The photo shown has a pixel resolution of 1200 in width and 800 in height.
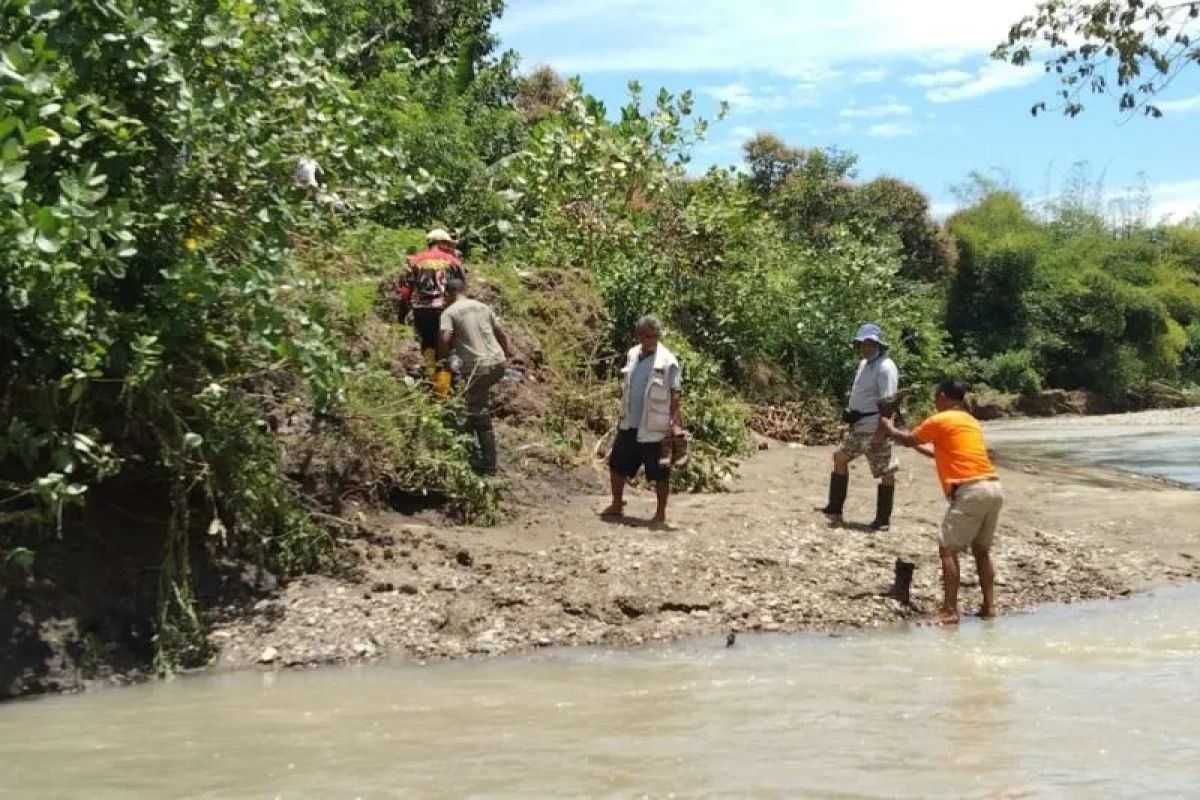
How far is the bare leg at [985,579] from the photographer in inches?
374

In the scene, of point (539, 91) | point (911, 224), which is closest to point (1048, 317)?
point (911, 224)

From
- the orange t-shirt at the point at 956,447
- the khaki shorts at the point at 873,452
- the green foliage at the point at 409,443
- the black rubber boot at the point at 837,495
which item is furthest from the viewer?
the black rubber boot at the point at 837,495

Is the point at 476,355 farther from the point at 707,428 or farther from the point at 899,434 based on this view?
the point at 707,428

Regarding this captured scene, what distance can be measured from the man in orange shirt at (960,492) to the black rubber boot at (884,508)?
5.03 ft

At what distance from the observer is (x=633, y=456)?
36.1 feet

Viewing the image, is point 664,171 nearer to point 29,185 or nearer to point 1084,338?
point 29,185

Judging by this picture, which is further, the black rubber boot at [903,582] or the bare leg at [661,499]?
the bare leg at [661,499]

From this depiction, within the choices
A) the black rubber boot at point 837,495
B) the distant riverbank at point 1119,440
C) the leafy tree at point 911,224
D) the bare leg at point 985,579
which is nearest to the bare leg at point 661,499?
the black rubber boot at point 837,495

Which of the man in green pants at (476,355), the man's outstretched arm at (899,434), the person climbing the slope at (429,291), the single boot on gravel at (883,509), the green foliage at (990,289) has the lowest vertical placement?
the single boot on gravel at (883,509)

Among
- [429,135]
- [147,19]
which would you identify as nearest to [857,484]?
[429,135]

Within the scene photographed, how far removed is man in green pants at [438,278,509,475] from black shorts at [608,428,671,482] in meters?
0.96

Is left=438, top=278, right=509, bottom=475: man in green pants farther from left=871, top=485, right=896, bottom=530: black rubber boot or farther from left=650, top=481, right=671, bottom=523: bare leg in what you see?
left=871, top=485, right=896, bottom=530: black rubber boot

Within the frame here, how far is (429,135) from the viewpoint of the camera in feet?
55.6

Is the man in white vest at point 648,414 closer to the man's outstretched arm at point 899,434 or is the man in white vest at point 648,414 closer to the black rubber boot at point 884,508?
the man's outstretched arm at point 899,434
